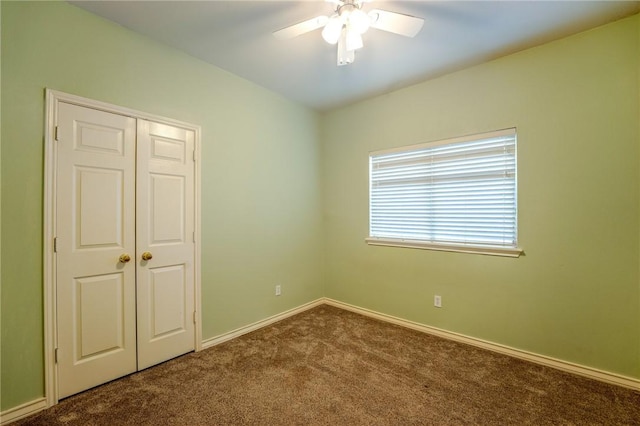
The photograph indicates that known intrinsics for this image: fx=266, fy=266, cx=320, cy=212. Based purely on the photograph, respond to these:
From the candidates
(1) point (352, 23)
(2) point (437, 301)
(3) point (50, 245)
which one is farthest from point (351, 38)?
(2) point (437, 301)

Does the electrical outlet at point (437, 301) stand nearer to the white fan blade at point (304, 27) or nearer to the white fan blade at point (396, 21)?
the white fan blade at point (396, 21)

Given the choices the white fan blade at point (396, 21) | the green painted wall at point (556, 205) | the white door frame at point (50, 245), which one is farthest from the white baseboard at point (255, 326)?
the white fan blade at point (396, 21)

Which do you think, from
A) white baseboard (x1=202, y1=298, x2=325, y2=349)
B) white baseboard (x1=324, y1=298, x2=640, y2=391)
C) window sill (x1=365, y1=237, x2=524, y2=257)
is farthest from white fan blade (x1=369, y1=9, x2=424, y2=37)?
white baseboard (x1=202, y1=298, x2=325, y2=349)

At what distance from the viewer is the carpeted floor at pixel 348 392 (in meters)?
1.67

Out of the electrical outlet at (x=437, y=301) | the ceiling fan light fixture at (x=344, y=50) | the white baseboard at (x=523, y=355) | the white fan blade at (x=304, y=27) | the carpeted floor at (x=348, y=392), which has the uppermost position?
the white fan blade at (x=304, y=27)

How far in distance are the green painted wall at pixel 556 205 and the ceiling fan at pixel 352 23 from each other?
1.33 meters

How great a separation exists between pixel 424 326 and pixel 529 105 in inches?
92.5

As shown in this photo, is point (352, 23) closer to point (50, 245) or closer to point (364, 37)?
point (364, 37)

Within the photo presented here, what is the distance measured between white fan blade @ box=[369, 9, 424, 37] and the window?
4.58 ft

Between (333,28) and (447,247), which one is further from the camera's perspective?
(447,247)

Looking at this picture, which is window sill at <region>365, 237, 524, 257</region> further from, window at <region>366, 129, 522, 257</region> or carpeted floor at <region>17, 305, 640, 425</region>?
carpeted floor at <region>17, 305, 640, 425</region>

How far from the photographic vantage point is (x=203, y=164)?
2.55 m

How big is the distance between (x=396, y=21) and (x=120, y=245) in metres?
2.50

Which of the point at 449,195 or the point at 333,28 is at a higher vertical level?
the point at 333,28
